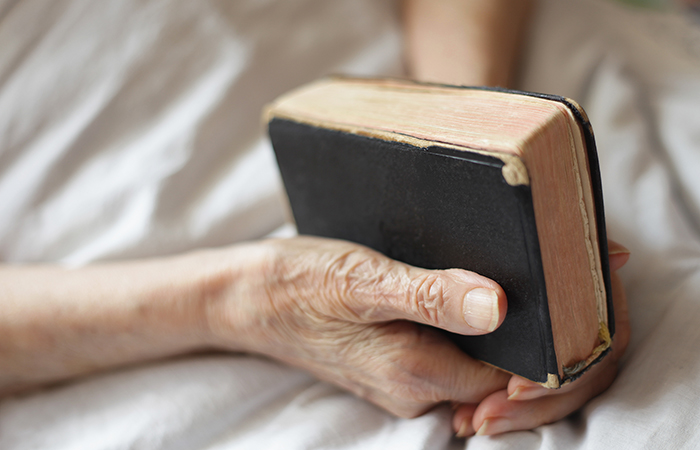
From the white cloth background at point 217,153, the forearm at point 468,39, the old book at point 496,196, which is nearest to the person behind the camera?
the old book at point 496,196

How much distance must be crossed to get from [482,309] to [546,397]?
0.17m

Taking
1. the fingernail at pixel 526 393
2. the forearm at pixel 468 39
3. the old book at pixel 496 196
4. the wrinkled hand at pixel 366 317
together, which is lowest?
the fingernail at pixel 526 393

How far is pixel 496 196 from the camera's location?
39cm

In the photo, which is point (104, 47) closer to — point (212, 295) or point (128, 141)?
point (128, 141)

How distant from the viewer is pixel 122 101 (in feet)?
2.54

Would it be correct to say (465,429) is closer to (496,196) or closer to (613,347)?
(613,347)

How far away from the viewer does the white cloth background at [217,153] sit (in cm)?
60

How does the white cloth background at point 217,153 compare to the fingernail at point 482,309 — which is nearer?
the fingernail at point 482,309

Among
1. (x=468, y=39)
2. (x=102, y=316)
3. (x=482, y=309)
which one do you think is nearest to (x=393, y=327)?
(x=482, y=309)

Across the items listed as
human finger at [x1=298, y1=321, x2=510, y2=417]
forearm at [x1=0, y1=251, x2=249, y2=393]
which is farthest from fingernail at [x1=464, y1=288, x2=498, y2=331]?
forearm at [x1=0, y1=251, x2=249, y2=393]

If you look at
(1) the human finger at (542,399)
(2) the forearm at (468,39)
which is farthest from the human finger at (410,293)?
(2) the forearm at (468,39)

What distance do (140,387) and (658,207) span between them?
0.76 metres

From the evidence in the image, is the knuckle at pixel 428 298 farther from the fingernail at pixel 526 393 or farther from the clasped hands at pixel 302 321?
the fingernail at pixel 526 393

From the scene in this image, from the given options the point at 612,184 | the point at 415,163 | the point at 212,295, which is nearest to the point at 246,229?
the point at 212,295
